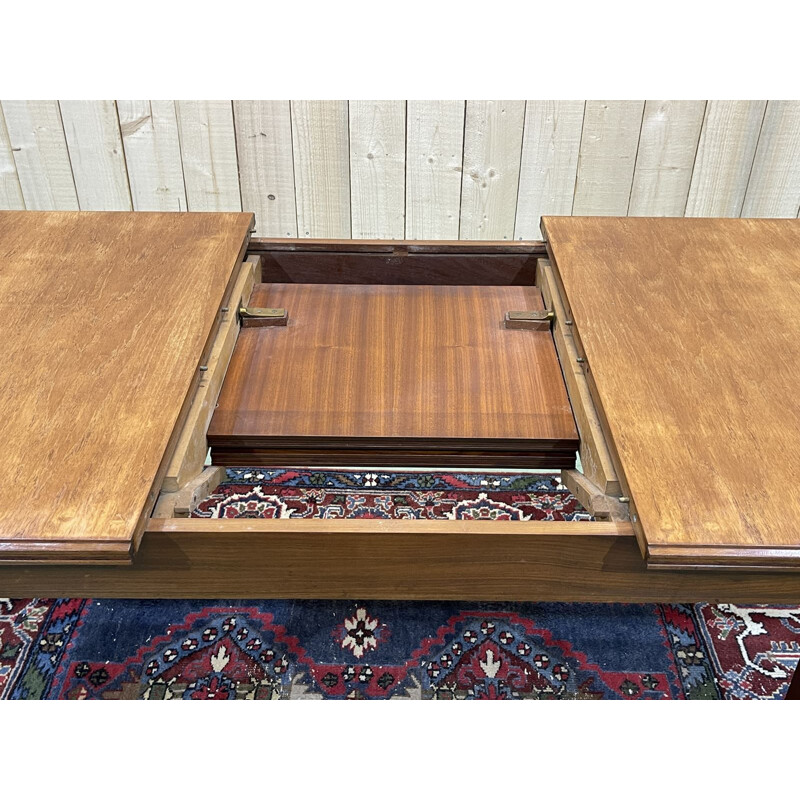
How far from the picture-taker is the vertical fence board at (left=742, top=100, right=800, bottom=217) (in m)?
1.92

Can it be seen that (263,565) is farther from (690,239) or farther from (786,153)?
(786,153)

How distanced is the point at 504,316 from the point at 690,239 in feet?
1.28

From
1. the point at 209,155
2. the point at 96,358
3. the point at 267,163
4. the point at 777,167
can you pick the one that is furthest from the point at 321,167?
the point at 777,167

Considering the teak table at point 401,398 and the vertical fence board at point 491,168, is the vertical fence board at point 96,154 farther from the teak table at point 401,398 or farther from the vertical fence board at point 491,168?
the vertical fence board at point 491,168

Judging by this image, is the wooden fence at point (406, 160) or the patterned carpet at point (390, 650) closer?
the patterned carpet at point (390, 650)

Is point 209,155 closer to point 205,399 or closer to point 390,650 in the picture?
point 205,399

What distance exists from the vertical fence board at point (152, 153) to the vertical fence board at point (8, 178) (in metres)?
0.32

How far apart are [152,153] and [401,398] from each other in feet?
4.10

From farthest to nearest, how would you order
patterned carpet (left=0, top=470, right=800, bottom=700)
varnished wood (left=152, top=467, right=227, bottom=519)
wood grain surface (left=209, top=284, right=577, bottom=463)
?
patterned carpet (left=0, top=470, right=800, bottom=700), wood grain surface (left=209, top=284, right=577, bottom=463), varnished wood (left=152, top=467, right=227, bottom=519)

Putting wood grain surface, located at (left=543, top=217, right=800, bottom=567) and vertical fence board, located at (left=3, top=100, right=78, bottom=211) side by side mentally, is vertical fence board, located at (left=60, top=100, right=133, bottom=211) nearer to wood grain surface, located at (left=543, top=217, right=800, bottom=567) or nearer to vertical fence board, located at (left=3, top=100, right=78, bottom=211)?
vertical fence board, located at (left=3, top=100, right=78, bottom=211)

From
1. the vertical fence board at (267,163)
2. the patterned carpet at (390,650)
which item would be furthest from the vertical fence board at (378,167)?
the patterned carpet at (390,650)

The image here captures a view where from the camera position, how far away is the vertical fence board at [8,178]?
199cm

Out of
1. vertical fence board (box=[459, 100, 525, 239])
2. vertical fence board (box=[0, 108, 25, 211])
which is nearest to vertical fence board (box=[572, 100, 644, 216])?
vertical fence board (box=[459, 100, 525, 239])

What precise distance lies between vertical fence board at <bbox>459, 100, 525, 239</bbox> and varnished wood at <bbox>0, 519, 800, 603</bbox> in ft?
4.48
